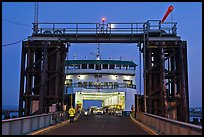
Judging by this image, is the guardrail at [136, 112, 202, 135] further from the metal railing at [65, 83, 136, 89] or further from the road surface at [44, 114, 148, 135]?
the metal railing at [65, 83, 136, 89]

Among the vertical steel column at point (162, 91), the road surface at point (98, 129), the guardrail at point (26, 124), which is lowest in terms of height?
the road surface at point (98, 129)

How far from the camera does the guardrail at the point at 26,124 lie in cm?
1210

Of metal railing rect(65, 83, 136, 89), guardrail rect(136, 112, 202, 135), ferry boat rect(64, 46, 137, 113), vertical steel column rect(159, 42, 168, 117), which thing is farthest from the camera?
metal railing rect(65, 83, 136, 89)

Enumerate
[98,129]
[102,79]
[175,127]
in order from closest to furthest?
1. [175,127]
2. [98,129]
3. [102,79]

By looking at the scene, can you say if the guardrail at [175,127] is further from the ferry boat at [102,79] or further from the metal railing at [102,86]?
the metal railing at [102,86]

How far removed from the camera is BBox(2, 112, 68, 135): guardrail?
1210 cm

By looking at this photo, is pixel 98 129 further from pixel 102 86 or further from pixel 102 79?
pixel 102 79

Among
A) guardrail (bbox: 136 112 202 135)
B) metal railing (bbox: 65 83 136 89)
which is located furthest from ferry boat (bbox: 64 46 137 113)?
guardrail (bbox: 136 112 202 135)

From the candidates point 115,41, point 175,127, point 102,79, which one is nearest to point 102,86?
point 102,79

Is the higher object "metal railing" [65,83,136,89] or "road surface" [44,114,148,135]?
"metal railing" [65,83,136,89]

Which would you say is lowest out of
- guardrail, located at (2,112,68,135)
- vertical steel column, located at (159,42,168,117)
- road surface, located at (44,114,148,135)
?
road surface, located at (44,114,148,135)

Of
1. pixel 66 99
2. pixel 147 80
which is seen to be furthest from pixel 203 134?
pixel 66 99

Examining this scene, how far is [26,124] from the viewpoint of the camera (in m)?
14.9

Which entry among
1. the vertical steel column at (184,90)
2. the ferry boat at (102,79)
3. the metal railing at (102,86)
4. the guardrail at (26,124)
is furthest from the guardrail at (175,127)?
the metal railing at (102,86)
